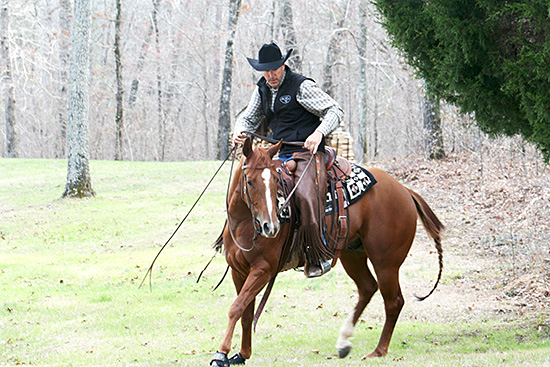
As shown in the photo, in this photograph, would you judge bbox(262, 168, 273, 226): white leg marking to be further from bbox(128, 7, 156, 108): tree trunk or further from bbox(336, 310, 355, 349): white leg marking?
bbox(128, 7, 156, 108): tree trunk

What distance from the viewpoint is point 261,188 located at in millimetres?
4879

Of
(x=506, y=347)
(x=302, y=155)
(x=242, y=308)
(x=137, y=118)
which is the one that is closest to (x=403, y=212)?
(x=302, y=155)

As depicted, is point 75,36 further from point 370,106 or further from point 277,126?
point 370,106

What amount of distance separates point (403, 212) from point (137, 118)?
130ft

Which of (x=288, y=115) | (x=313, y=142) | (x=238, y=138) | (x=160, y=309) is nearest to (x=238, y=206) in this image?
(x=238, y=138)

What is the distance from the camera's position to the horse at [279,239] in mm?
4918

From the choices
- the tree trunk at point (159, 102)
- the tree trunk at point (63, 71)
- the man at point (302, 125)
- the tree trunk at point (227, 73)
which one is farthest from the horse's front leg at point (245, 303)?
the tree trunk at point (159, 102)

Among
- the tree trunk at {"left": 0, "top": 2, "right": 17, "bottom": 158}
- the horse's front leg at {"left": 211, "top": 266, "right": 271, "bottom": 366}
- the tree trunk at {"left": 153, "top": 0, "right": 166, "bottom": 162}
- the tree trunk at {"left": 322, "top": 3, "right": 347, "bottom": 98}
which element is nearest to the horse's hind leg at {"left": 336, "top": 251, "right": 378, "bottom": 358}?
the horse's front leg at {"left": 211, "top": 266, "right": 271, "bottom": 366}

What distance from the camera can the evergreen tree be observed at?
18.4 ft

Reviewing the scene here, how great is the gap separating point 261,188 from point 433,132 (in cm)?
1455

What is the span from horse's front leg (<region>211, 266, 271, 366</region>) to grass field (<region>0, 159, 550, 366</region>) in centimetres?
39

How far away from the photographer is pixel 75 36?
701 inches

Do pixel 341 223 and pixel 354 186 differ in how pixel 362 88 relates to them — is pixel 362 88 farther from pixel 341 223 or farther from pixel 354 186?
pixel 341 223

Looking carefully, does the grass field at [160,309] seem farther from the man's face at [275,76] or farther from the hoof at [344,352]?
the man's face at [275,76]
